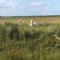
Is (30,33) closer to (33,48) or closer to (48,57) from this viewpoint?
(33,48)

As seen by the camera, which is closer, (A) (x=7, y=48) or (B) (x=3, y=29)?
(A) (x=7, y=48)

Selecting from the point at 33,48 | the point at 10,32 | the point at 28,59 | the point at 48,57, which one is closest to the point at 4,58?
the point at 28,59

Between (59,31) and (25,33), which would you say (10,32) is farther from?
(59,31)

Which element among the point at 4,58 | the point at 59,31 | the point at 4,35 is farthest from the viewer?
the point at 59,31

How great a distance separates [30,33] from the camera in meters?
20.7

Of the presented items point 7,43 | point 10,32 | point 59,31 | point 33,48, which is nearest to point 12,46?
point 7,43

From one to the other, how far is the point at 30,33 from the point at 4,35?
8.97ft

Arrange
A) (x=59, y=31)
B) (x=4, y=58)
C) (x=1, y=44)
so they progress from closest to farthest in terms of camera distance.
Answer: (x=4, y=58) < (x=1, y=44) < (x=59, y=31)

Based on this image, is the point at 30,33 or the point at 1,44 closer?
the point at 1,44

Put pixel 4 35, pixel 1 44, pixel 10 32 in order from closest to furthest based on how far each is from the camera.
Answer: pixel 1 44, pixel 4 35, pixel 10 32

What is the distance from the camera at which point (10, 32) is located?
2044cm

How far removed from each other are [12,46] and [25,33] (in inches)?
175

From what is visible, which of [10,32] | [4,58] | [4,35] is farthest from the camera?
[10,32]

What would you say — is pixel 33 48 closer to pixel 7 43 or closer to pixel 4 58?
pixel 7 43
